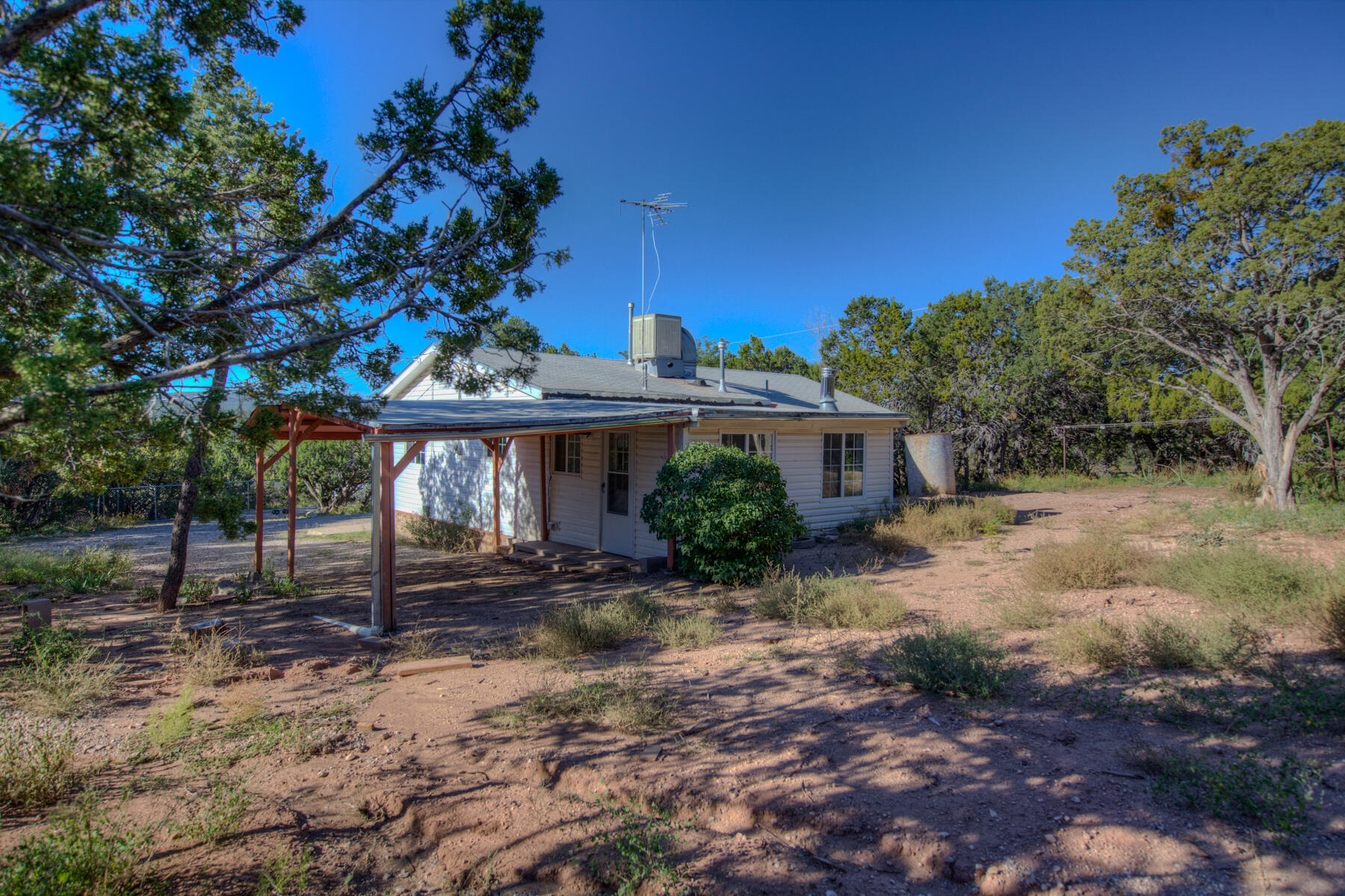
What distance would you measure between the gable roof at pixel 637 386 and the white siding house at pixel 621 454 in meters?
0.05

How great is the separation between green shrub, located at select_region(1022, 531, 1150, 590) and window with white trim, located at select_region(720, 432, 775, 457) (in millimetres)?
5208

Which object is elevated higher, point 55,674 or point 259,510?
point 259,510

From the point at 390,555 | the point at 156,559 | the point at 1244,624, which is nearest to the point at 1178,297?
the point at 1244,624

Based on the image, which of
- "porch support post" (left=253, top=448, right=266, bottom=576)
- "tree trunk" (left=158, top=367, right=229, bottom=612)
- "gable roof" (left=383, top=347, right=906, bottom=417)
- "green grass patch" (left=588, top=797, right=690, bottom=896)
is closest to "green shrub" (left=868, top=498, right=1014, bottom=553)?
"gable roof" (left=383, top=347, right=906, bottom=417)

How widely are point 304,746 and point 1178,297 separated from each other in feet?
57.8

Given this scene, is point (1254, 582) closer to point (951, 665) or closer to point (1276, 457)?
point (951, 665)

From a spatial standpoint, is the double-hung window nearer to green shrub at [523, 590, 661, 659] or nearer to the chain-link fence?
green shrub at [523, 590, 661, 659]

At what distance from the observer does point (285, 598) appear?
9.97m

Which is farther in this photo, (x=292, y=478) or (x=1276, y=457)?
(x=1276, y=457)

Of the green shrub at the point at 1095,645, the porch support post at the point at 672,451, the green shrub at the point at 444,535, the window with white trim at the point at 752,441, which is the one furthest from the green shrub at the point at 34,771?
the green shrub at the point at 444,535

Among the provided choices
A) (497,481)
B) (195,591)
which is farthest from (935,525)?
(195,591)

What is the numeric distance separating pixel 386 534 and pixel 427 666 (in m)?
1.96

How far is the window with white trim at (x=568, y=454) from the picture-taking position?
13328 millimetres

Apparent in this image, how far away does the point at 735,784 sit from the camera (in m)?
Answer: 4.15
